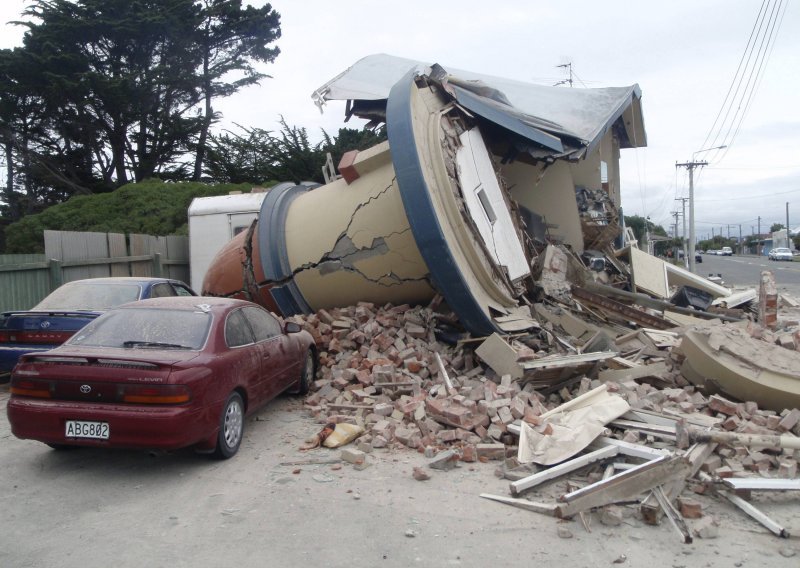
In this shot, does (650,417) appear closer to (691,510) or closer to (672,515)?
(691,510)

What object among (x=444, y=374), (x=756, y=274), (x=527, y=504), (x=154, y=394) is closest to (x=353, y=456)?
(x=527, y=504)

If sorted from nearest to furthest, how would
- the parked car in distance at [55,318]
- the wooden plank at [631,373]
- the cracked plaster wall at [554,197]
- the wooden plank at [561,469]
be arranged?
the wooden plank at [561,469] → the wooden plank at [631,373] → the parked car in distance at [55,318] → the cracked plaster wall at [554,197]

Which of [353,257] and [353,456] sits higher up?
[353,257]

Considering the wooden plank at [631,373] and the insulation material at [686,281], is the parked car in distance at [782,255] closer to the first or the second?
the insulation material at [686,281]

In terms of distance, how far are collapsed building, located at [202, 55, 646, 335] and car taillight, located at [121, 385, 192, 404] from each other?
3.37 m

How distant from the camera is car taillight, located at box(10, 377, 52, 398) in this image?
5.02 m

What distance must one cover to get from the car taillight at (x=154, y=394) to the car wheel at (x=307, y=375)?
2844 mm

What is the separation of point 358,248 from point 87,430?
16.0 ft

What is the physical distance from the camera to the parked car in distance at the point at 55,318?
771cm

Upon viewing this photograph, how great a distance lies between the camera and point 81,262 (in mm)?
12586

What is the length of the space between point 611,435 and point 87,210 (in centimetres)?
1946

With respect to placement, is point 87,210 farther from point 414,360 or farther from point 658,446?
point 658,446

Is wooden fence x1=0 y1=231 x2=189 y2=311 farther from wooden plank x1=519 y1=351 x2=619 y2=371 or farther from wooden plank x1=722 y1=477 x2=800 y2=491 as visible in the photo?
wooden plank x1=722 y1=477 x2=800 y2=491

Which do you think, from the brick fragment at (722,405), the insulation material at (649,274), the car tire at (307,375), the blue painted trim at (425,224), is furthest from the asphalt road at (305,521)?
the insulation material at (649,274)
